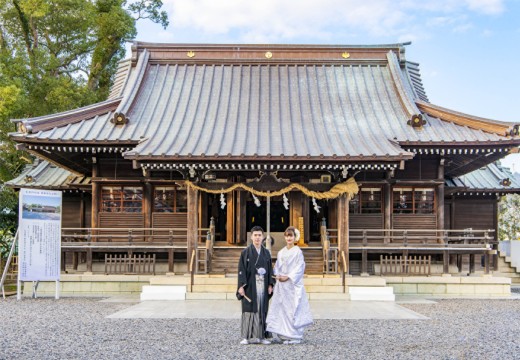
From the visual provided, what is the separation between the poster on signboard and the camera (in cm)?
1551

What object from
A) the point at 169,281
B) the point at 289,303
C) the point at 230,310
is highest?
the point at 289,303

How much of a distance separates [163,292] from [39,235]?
11.5 ft

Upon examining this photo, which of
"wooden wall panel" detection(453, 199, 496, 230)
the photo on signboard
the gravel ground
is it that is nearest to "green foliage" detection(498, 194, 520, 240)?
"wooden wall panel" detection(453, 199, 496, 230)

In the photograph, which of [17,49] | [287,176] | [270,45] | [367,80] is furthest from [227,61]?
[17,49]

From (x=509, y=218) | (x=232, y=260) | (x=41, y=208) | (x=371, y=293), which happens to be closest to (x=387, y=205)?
(x=371, y=293)

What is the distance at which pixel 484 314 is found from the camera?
13219 mm

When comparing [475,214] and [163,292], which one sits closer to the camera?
[163,292]

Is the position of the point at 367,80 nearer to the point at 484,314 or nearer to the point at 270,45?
the point at 270,45

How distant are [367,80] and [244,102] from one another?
4601 mm

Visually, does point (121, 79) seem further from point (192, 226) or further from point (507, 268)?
point (507, 268)

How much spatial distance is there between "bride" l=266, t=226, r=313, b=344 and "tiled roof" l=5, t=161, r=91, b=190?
12.3m

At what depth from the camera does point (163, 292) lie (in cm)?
1564

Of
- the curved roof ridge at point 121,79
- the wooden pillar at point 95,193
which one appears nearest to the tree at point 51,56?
the curved roof ridge at point 121,79

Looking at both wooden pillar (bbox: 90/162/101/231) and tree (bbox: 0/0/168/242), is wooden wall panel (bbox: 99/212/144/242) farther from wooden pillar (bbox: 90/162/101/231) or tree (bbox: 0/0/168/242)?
tree (bbox: 0/0/168/242)
